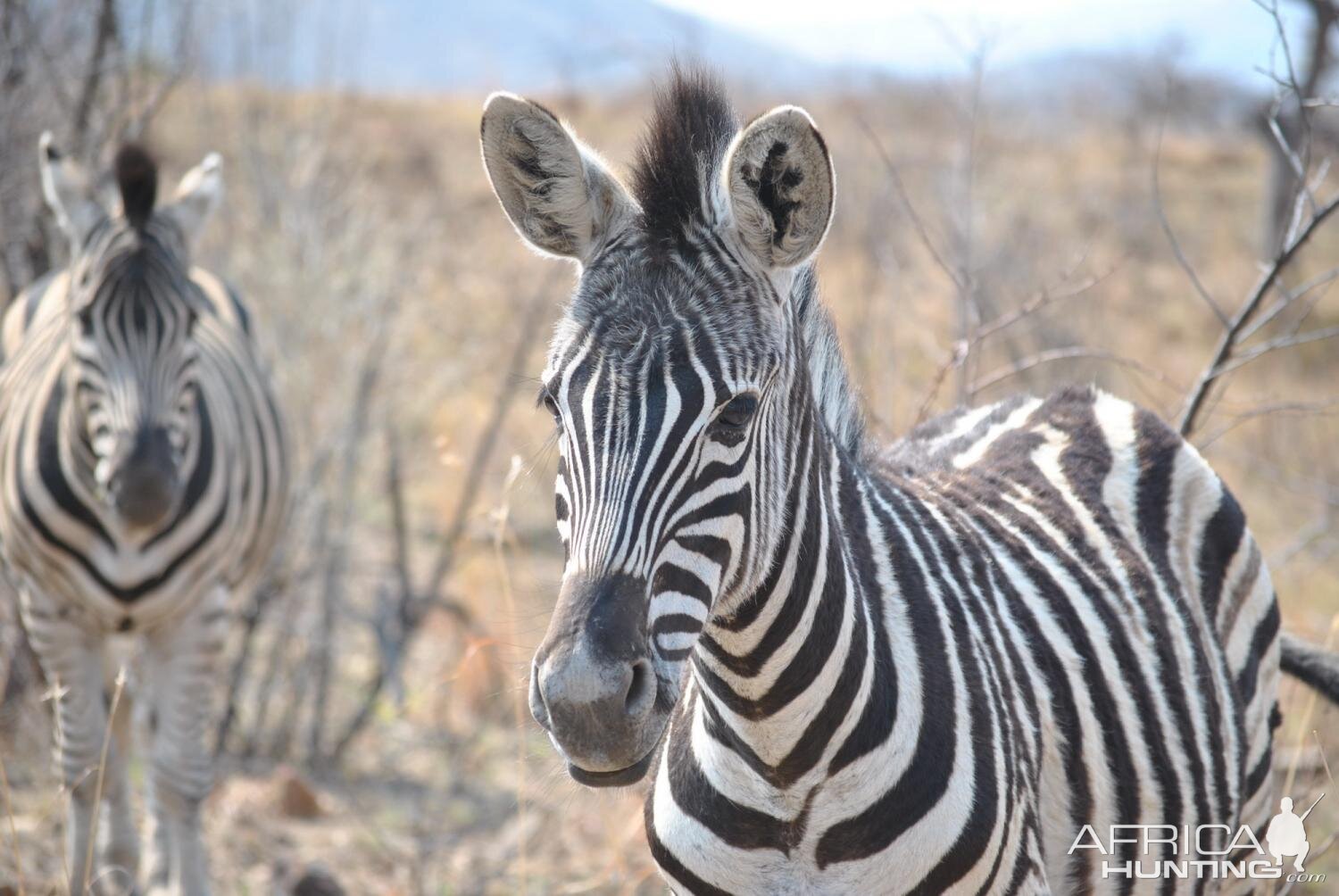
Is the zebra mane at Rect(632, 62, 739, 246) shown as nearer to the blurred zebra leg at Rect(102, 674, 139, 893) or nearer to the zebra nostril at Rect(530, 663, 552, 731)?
the zebra nostril at Rect(530, 663, 552, 731)

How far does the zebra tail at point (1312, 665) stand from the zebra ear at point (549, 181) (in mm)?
2887

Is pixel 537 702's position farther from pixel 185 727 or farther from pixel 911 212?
pixel 185 727

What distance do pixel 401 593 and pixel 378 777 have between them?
4.35 ft

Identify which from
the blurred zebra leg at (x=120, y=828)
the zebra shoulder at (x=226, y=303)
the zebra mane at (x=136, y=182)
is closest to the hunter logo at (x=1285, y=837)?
the blurred zebra leg at (x=120, y=828)

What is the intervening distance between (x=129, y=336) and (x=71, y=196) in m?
0.81

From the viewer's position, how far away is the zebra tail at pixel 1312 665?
3809 millimetres

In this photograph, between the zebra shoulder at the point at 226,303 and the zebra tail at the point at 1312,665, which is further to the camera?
the zebra shoulder at the point at 226,303

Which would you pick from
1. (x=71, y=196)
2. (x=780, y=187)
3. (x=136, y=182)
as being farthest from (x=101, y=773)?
(x=71, y=196)

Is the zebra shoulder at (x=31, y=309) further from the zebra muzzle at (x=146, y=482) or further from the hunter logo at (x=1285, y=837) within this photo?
the hunter logo at (x=1285, y=837)

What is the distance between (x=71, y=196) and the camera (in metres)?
4.96

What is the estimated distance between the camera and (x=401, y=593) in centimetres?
819

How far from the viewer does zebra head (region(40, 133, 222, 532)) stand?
14.9 feet

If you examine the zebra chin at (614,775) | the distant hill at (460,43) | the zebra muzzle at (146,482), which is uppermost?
the distant hill at (460,43)

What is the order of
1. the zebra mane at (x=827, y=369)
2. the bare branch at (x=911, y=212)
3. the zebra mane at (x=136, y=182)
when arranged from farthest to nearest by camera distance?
the zebra mane at (x=136, y=182) → the bare branch at (x=911, y=212) → the zebra mane at (x=827, y=369)
